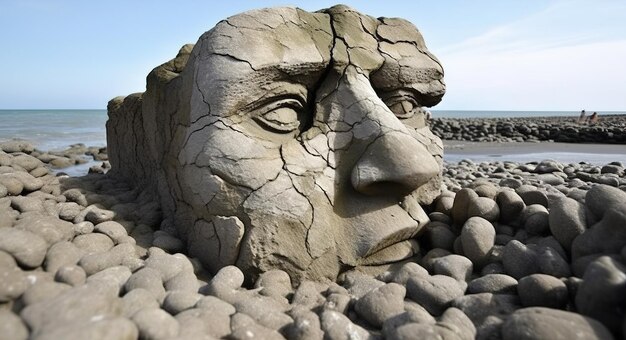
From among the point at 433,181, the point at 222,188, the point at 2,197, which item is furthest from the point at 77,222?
the point at 433,181

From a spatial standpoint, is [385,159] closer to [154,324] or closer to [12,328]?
[154,324]

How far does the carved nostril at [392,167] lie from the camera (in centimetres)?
208

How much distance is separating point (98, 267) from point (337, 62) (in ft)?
5.52

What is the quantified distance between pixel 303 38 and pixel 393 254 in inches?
54.6

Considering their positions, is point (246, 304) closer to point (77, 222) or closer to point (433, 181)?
point (77, 222)

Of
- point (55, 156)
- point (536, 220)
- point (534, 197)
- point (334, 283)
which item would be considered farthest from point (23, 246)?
point (55, 156)

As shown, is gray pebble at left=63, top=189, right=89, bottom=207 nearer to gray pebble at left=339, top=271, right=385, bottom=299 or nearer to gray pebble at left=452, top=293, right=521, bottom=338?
gray pebble at left=339, top=271, right=385, bottom=299

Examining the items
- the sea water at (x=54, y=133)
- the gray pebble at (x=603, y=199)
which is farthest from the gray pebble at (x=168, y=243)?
the sea water at (x=54, y=133)

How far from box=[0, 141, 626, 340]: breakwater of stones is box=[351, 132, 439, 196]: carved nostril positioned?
44 centimetres

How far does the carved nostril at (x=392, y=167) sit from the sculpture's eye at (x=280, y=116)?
0.46m

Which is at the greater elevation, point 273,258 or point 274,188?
point 274,188

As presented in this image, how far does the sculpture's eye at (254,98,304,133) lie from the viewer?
2.20 metres

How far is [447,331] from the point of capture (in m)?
1.28

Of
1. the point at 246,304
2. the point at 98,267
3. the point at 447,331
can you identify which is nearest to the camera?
the point at 447,331
